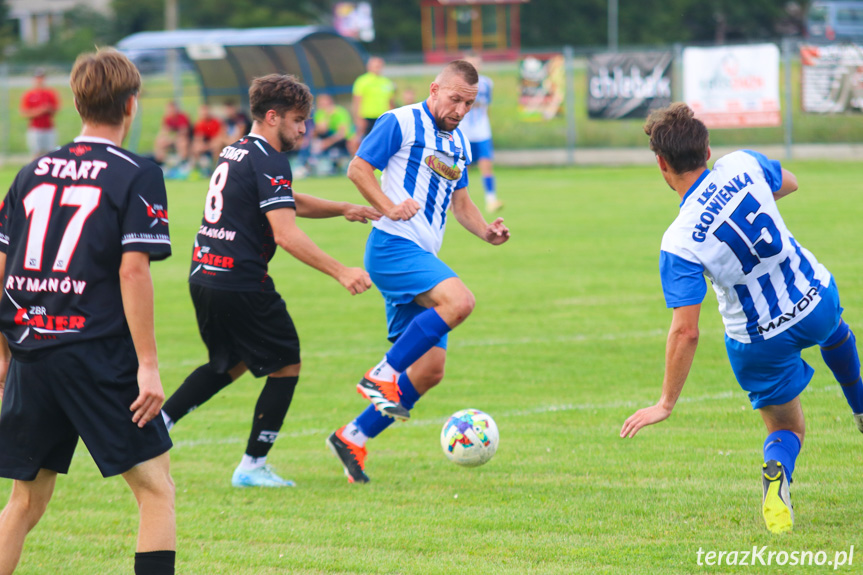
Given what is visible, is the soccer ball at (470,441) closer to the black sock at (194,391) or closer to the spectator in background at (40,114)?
the black sock at (194,391)

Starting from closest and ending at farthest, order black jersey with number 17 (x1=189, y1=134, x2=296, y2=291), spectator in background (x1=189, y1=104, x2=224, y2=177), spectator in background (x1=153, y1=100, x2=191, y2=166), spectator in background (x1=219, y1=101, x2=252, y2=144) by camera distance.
Result: 1. black jersey with number 17 (x1=189, y1=134, x2=296, y2=291)
2. spectator in background (x1=189, y1=104, x2=224, y2=177)
3. spectator in background (x1=219, y1=101, x2=252, y2=144)
4. spectator in background (x1=153, y1=100, x2=191, y2=166)

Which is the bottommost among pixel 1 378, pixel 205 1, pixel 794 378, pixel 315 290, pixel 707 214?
pixel 315 290

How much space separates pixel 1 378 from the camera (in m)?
3.58

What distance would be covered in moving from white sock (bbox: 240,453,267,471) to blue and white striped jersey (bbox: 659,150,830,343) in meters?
2.36

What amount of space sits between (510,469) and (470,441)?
36 cm

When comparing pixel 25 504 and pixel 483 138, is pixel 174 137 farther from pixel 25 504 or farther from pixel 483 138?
pixel 25 504

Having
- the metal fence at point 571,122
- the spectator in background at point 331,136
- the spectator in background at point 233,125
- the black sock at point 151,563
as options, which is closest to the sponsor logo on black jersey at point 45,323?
the black sock at point 151,563

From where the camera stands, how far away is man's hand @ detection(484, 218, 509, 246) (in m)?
5.79

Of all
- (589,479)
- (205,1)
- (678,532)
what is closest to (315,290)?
(589,479)

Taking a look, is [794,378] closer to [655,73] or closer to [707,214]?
[707,214]

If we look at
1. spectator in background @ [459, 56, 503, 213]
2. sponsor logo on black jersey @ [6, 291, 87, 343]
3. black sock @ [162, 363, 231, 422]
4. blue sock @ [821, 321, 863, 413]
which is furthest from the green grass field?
spectator in background @ [459, 56, 503, 213]

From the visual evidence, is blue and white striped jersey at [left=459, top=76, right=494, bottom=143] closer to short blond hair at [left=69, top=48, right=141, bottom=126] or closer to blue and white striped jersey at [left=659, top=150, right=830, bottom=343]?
blue and white striped jersey at [left=659, top=150, right=830, bottom=343]

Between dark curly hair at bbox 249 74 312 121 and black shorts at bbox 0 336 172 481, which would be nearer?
black shorts at bbox 0 336 172 481

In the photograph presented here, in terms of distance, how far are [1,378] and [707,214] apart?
106 inches
